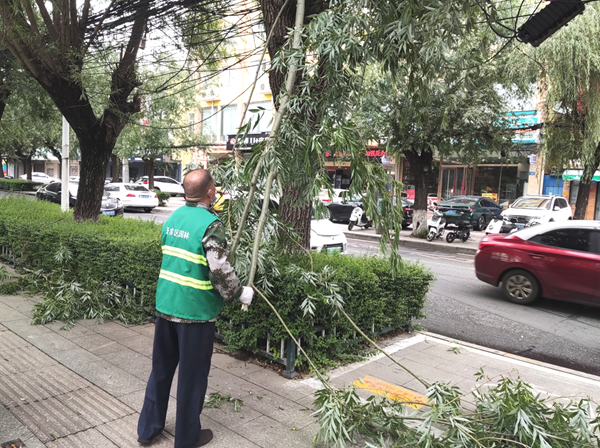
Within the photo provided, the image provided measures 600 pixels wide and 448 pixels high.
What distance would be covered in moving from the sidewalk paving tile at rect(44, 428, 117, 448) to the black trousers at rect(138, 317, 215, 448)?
0.26m

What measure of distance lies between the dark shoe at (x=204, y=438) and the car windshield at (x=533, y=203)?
63.4 ft

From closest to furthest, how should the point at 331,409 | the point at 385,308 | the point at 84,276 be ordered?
1. the point at 331,409
2. the point at 385,308
3. the point at 84,276

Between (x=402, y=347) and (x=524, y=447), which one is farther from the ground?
(x=524, y=447)

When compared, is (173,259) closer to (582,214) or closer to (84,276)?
(84,276)

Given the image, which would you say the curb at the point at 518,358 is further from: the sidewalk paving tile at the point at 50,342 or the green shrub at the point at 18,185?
the green shrub at the point at 18,185

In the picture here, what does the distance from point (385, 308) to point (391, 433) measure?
2.37m

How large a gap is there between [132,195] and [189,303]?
2199cm

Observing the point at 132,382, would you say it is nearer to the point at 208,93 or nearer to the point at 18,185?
the point at 18,185

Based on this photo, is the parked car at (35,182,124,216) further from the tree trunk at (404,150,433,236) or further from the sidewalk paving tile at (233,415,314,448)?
the sidewalk paving tile at (233,415,314,448)

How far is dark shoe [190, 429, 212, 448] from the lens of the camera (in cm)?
322

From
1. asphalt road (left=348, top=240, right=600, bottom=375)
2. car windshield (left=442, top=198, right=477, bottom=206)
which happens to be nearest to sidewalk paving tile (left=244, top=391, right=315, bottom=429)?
asphalt road (left=348, top=240, right=600, bottom=375)

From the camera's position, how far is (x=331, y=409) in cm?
313

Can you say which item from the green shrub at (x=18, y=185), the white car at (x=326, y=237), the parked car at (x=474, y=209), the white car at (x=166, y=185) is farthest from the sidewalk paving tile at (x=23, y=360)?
the white car at (x=166, y=185)

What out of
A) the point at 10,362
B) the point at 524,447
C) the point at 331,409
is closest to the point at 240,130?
the point at 331,409
